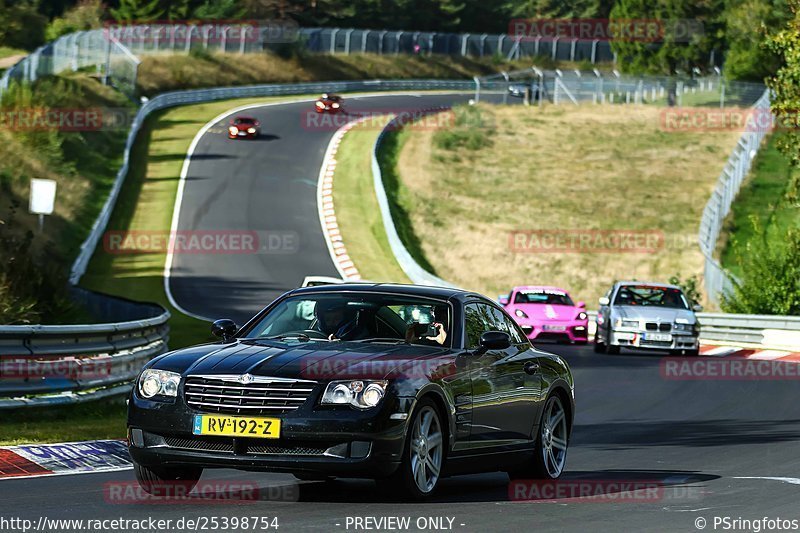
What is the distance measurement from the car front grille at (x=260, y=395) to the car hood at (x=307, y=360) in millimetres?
54

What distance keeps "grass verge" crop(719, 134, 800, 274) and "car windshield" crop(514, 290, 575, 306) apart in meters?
14.7

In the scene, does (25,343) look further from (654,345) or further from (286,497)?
(654,345)

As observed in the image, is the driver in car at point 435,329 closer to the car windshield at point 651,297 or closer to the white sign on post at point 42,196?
the car windshield at point 651,297

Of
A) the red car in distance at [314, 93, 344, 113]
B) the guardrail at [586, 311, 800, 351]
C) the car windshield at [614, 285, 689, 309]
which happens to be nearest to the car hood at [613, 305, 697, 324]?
the car windshield at [614, 285, 689, 309]

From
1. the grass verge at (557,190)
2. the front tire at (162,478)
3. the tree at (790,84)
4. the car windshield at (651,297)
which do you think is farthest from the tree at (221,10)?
the front tire at (162,478)

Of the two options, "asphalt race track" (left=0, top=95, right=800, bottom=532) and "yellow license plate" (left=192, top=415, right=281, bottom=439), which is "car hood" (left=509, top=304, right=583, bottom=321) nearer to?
"asphalt race track" (left=0, top=95, right=800, bottom=532)

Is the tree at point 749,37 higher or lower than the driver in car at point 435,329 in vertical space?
higher

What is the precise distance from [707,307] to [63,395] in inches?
1106

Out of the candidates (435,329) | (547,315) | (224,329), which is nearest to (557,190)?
(547,315)

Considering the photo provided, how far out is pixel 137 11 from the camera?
99.1 meters

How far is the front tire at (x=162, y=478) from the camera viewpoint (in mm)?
9453

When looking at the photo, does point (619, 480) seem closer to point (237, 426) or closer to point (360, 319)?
point (360, 319)

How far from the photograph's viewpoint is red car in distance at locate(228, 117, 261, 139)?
6538cm

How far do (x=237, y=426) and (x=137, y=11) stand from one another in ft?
307
